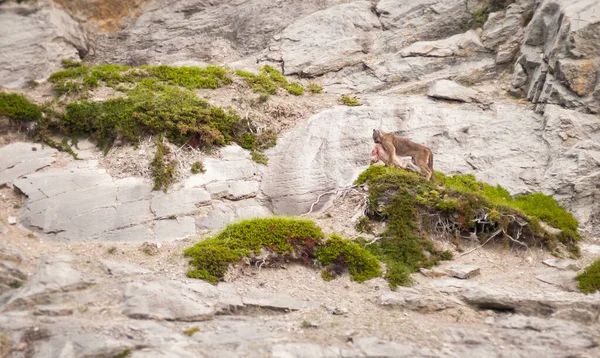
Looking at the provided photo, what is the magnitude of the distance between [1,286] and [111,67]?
1052cm

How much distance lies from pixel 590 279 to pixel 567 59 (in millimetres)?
9345

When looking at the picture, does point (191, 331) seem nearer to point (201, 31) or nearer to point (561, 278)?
point (561, 278)

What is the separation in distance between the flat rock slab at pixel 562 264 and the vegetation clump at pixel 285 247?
416 cm

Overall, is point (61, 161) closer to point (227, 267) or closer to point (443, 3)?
point (227, 267)

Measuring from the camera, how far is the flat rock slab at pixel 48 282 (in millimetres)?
11422

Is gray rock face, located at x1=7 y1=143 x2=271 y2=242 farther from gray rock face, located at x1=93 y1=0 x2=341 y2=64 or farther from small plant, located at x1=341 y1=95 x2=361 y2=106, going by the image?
gray rock face, located at x1=93 y1=0 x2=341 y2=64

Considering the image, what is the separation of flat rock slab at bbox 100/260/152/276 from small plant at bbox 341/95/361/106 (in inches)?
404

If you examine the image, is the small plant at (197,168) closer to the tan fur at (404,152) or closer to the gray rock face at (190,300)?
the tan fur at (404,152)

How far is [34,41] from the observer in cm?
2273

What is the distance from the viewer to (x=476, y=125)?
19.4 meters

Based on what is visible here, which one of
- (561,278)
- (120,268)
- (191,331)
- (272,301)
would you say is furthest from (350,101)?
(191,331)

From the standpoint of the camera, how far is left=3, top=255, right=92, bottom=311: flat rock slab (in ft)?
37.5

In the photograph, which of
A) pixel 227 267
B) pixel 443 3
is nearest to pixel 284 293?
pixel 227 267

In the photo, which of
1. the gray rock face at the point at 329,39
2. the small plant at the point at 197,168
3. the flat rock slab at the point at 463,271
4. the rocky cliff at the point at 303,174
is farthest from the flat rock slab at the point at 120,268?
the gray rock face at the point at 329,39
